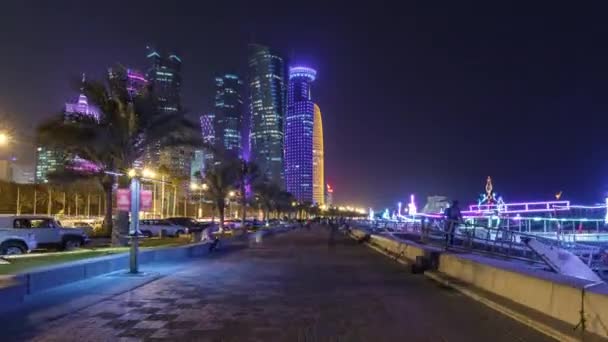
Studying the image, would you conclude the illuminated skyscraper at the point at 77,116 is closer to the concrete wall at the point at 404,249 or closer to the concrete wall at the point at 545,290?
the concrete wall at the point at 404,249

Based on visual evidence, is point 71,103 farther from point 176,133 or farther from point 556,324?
point 556,324

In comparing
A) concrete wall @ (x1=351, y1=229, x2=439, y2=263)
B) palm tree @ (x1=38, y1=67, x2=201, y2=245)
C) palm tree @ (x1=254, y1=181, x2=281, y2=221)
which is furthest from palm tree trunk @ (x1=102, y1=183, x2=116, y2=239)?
palm tree @ (x1=254, y1=181, x2=281, y2=221)

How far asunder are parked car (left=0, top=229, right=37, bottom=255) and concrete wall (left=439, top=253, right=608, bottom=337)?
17.9m

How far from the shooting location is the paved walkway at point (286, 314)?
9188mm

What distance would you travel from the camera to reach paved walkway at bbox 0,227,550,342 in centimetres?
919

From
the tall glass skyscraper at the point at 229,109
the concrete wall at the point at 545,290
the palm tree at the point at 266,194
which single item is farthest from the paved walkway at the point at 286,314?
the tall glass skyscraper at the point at 229,109

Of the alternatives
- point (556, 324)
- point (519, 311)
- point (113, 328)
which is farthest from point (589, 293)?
point (113, 328)

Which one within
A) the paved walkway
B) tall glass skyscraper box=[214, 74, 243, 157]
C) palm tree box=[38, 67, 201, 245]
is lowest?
the paved walkway

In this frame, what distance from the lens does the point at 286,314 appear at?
11.1m

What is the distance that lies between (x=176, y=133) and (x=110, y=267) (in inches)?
479

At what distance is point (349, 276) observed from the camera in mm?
18438

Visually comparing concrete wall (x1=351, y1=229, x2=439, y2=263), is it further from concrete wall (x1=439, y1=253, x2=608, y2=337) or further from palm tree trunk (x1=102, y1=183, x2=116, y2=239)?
palm tree trunk (x1=102, y1=183, x2=116, y2=239)

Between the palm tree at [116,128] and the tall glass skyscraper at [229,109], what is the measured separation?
96882 mm

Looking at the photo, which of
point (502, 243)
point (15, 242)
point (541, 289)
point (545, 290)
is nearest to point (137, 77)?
point (15, 242)
